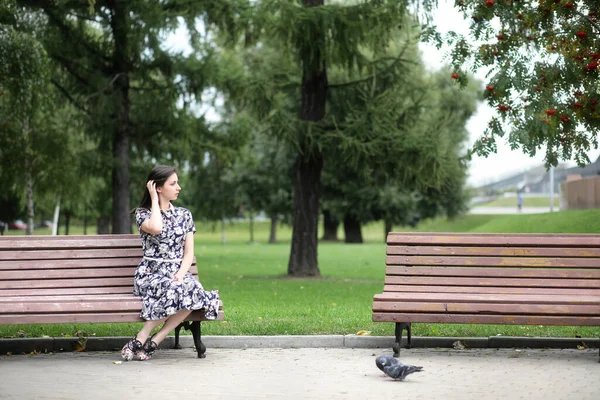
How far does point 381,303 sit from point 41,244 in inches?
124

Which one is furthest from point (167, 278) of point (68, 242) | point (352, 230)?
point (352, 230)

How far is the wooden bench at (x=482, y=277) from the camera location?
8102 mm

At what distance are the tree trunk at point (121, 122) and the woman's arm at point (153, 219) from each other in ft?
47.5

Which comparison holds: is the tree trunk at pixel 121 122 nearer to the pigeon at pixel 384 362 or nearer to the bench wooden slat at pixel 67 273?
the bench wooden slat at pixel 67 273

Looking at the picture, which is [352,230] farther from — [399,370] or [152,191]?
[399,370]

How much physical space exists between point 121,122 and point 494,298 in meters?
16.4

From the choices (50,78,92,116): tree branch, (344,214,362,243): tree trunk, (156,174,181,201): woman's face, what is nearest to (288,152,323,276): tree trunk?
(50,78,92,116): tree branch

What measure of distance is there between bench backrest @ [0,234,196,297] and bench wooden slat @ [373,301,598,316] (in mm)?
1956

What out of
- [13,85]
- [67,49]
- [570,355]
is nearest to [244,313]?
[570,355]

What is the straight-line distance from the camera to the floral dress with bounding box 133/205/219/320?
809cm

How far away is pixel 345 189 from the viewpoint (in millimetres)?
48312

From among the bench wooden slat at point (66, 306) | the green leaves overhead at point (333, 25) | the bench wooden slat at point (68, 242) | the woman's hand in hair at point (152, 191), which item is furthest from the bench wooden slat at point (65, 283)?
the green leaves overhead at point (333, 25)

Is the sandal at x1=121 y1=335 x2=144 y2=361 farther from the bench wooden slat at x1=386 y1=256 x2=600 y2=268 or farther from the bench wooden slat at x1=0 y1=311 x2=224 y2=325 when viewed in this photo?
the bench wooden slat at x1=386 y1=256 x2=600 y2=268

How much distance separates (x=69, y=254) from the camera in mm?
8828
